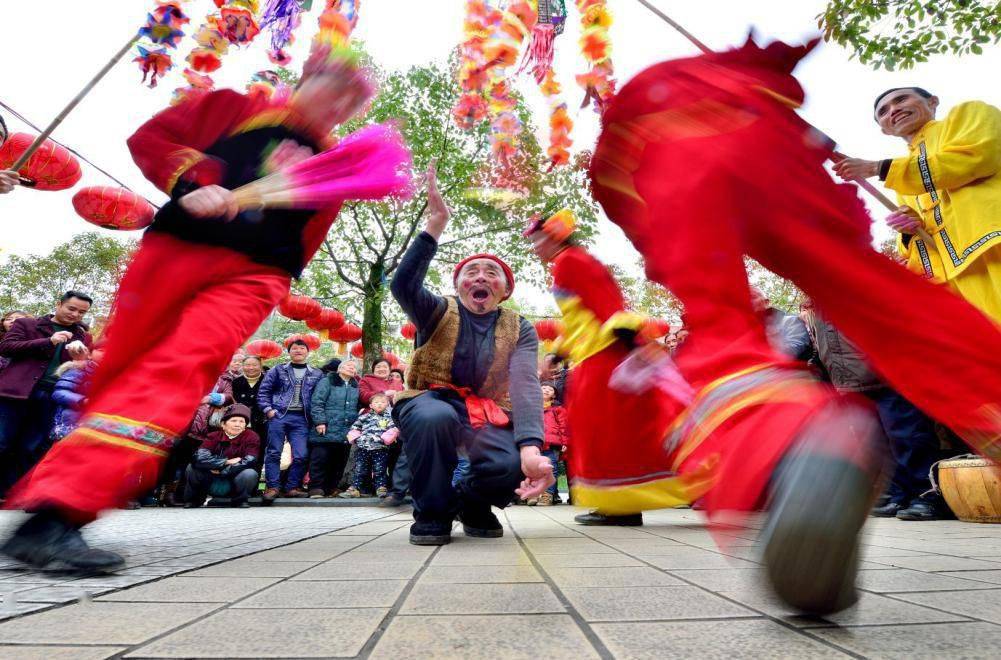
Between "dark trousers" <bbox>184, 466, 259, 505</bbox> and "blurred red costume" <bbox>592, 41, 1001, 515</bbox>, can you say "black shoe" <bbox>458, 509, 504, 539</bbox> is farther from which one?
"dark trousers" <bbox>184, 466, 259, 505</bbox>

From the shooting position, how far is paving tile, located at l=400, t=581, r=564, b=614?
1.22 metres

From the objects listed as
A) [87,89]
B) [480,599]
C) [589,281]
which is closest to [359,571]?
[480,599]

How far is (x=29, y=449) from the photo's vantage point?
17.8 feet

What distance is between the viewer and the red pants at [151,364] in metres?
1.51

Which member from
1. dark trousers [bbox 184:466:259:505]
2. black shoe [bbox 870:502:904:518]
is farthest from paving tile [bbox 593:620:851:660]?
dark trousers [bbox 184:466:259:505]

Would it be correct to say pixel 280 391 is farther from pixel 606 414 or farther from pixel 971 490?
pixel 971 490

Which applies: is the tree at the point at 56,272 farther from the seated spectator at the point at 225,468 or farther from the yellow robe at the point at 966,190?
the yellow robe at the point at 966,190

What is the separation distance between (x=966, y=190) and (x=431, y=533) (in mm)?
2536

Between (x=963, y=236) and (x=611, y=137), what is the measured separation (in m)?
1.81

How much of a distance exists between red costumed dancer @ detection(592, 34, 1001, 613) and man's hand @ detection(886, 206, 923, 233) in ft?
5.33

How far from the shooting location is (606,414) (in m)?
3.52

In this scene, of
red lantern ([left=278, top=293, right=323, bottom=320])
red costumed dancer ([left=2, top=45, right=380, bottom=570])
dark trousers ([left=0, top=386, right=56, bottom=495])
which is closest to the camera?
red costumed dancer ([left=2, top=45, right=380, bottom=570])

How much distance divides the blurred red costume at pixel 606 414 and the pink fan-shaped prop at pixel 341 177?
1.46m

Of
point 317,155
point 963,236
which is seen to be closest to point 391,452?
point 317,155
